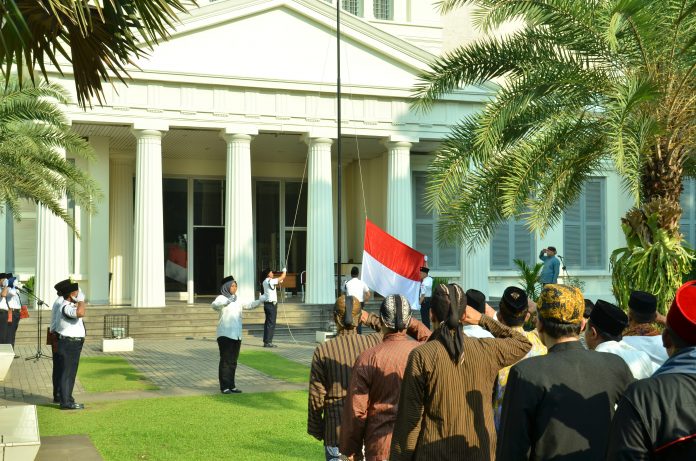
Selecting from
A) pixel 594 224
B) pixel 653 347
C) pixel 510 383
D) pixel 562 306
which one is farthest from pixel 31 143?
pixel 594 224

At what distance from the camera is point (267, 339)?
21922mm

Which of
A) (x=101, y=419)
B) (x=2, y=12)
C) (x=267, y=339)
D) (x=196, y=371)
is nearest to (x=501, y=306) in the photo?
(x=2, y=12)

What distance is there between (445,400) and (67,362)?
29.3 feet

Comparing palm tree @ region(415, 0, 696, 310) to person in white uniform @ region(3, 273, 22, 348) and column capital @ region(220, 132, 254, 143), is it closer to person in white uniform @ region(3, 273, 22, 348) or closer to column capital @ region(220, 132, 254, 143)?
person in white uniform @ region(3, 273, 22, 348)

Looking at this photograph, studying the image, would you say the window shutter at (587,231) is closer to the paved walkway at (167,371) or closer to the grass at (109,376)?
the paved walkway at (167,371)

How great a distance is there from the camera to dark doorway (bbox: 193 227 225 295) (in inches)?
1277

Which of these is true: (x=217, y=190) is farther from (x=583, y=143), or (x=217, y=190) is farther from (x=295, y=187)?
(x=583, y=143)

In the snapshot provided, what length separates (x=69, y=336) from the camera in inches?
486

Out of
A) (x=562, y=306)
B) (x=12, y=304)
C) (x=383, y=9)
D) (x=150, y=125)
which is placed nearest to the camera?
(x=562, y=306)

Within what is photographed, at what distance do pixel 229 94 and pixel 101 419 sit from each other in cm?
1641

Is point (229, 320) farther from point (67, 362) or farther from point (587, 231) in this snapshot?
point (587, 231)

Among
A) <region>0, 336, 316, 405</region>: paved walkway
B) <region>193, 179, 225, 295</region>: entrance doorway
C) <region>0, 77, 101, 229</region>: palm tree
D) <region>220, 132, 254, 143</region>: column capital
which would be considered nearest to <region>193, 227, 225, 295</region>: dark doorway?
<region>193, 179, 225, 295</region>: entrance doorway

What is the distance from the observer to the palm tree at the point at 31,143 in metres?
17.0

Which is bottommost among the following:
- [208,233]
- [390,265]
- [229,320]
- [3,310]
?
[3,310]
